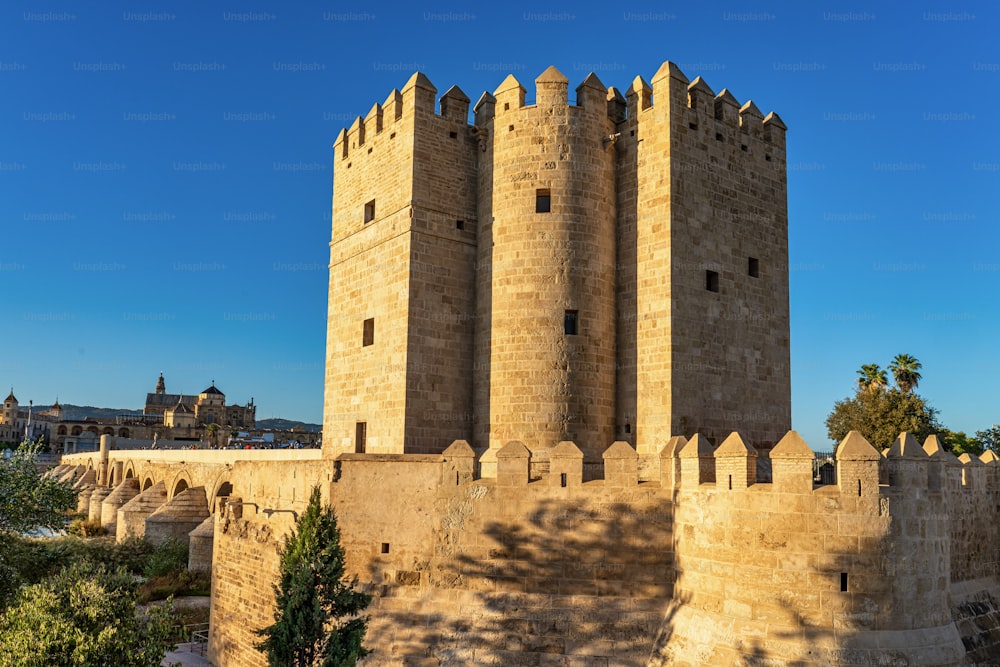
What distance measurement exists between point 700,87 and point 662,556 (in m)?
10.2

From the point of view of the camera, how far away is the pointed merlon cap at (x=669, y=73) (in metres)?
16.1

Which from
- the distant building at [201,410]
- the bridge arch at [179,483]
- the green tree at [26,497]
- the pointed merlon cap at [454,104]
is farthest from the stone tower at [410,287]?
the distant building at [201,410]

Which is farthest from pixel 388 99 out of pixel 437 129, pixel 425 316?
pixel 425 316

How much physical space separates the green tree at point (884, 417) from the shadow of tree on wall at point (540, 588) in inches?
810

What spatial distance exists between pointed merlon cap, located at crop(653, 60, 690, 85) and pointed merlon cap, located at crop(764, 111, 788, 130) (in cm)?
288

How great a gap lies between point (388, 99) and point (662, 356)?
903 centimetres

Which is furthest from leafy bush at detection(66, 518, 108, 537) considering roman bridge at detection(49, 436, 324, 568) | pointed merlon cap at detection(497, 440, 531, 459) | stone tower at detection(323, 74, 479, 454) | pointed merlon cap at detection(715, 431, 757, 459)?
pointed merlon cap at detection(715, 431, 757, 459)

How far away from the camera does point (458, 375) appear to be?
1708 centimetres

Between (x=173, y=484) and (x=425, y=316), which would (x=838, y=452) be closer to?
(x=425, y=316)

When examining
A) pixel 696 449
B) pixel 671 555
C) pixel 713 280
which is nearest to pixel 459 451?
pixel 671 555

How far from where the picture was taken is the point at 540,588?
12.7 m

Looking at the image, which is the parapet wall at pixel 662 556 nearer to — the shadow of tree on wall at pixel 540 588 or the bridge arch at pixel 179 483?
the shadow of tree on wall at pixel 540 588

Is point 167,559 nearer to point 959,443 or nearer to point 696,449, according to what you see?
point 696,449

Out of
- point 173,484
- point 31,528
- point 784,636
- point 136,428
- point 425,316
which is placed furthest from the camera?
point 136,428
